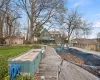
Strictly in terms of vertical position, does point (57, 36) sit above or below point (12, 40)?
above

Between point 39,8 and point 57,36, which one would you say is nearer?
point 39,8

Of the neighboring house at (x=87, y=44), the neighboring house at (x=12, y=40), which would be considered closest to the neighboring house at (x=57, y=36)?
the neighboring house at (x=87, y=44)

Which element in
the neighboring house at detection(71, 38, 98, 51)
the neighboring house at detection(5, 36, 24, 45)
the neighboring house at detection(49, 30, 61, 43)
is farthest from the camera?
the neighboring house at detection(49, 30, 61, 43)

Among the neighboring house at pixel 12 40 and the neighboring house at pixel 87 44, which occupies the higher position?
the neighboring house at pixel 12 40

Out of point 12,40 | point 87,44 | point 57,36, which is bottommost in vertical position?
point 87,44

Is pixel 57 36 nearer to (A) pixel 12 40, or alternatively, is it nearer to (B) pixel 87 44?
(A) pixel 12 40

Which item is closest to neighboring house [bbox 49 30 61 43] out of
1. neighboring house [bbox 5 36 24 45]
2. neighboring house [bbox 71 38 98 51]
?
neighboring house [bbox 71 38 98 51]

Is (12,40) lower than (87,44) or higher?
higher

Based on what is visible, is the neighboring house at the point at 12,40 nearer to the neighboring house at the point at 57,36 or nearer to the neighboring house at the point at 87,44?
the neighboring house at the point at 57,36

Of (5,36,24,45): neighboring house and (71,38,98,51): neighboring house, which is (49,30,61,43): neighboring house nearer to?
(71,38,98,51): neighboring house

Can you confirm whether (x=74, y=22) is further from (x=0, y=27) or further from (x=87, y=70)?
(x=87, y=70)

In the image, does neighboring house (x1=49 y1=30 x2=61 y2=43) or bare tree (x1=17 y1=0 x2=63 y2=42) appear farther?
neighboring house (x1=49 y1=30 x2=61 y2=43)

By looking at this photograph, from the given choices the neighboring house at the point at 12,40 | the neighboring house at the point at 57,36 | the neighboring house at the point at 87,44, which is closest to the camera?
the neighboring house at the point at 87,44

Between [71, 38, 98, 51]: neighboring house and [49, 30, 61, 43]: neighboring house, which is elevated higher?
[49, 30, 61, 43]: neighboring house
